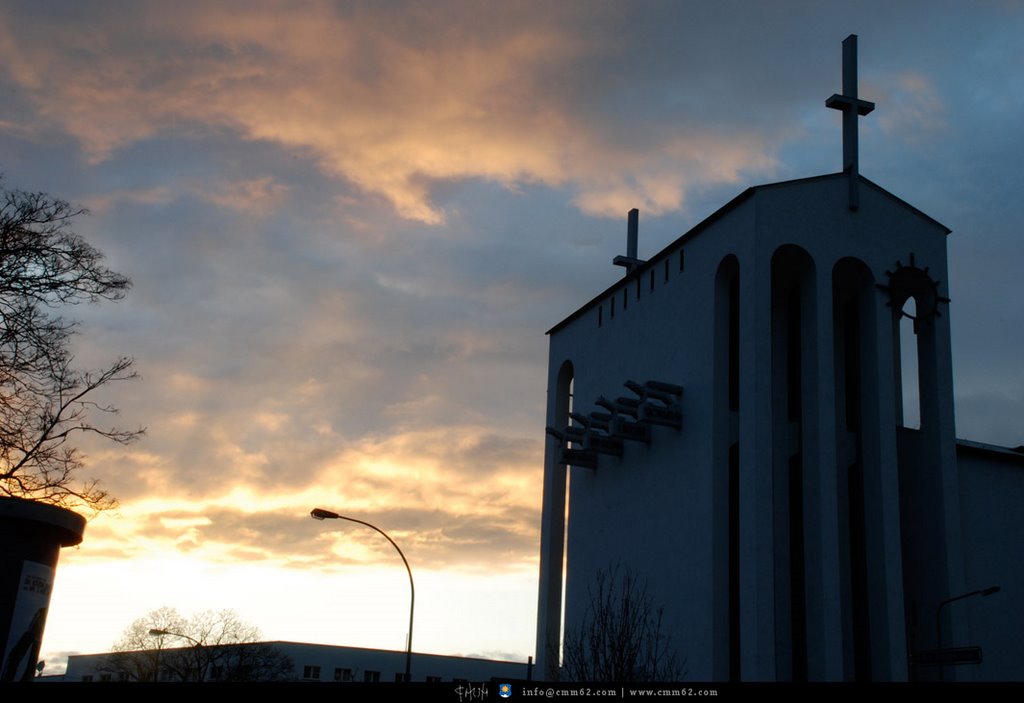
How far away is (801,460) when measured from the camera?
33.6 metres

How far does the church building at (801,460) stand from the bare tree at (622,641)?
45 centimetres

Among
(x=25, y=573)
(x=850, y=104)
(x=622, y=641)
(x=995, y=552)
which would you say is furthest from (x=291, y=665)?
(x=25, y=573)

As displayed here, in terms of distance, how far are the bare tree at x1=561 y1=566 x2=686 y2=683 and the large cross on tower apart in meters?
15.9

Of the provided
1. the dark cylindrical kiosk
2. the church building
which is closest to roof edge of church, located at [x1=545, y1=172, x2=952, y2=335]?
the church building

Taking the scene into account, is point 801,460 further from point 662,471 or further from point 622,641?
point 622,641

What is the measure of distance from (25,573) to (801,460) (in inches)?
1139

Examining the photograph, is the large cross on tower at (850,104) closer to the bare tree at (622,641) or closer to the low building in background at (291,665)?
the bare tree at (622,641)

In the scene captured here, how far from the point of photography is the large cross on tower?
36000 mm

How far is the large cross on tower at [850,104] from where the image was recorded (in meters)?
36.0

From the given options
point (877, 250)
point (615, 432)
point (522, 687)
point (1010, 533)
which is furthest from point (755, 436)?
point (522, 687)

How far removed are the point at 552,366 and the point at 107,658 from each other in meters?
60.2

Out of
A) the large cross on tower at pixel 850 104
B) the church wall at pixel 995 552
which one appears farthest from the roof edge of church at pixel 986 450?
the large cross on tower at pixel 850 104

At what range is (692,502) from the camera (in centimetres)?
3344

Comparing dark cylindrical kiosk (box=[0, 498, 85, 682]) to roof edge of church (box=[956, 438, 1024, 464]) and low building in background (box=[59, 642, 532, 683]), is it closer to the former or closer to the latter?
roof edge of church (box=[956, 438, 1024, 464])
